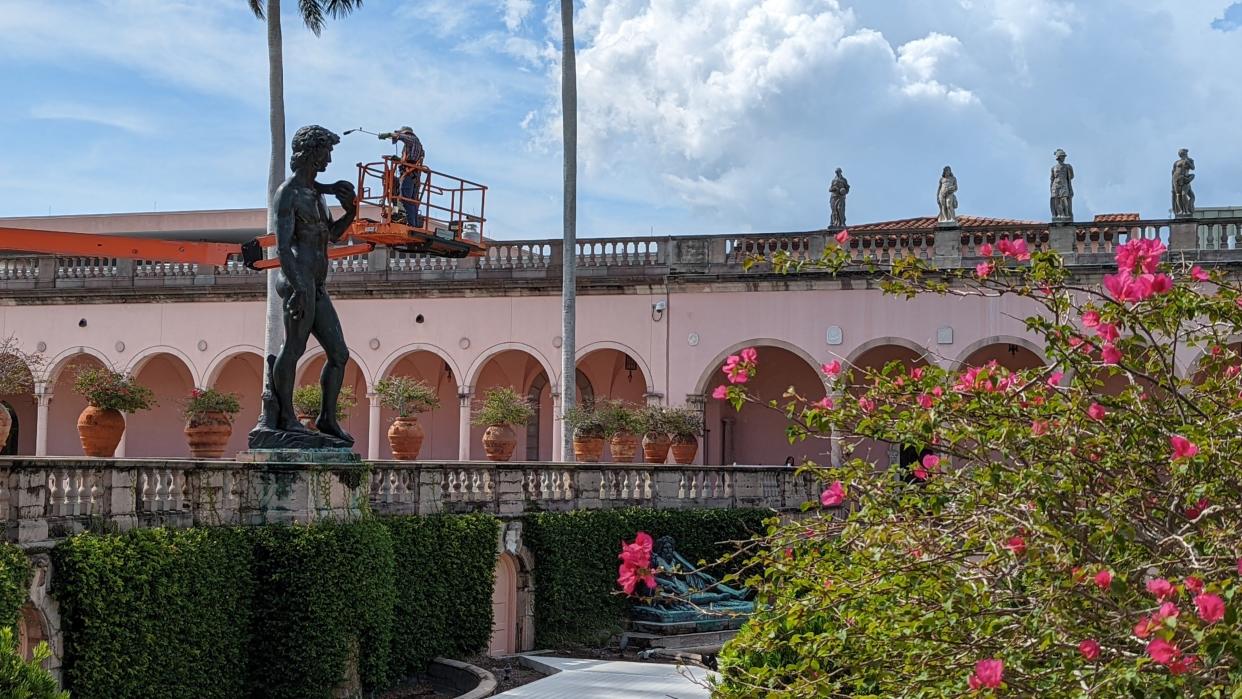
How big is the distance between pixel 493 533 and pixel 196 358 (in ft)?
48.5

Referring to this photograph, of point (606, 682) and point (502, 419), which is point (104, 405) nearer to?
point (502, 419)

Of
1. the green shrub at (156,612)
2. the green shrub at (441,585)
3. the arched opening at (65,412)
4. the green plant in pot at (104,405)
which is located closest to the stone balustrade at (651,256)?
the arched opening at (65,412)

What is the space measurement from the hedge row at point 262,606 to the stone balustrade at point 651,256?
1049cm

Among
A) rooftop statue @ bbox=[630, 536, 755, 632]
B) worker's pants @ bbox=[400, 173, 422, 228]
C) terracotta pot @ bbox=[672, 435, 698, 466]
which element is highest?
worker's pants @ bbox=[400, 173, 422, 228]

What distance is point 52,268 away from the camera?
2936 cm

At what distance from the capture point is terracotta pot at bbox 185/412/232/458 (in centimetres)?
1909

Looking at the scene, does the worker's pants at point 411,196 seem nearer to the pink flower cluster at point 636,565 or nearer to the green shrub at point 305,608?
the green shrub at point 305,608

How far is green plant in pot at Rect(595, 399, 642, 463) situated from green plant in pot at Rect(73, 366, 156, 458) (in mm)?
8081

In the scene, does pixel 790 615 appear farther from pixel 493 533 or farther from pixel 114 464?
pixel 493 533

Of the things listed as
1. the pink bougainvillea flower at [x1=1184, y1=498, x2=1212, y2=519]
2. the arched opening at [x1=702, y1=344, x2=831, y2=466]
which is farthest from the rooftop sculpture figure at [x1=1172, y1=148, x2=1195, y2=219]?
the pink bougainvillea flower at [x1=1184, y1=498, x2=1212, y2=519]

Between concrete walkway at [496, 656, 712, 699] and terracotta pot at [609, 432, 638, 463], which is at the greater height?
terracotta pot at [609, 432, 638, 463]

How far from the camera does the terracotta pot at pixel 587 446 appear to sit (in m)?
23.4

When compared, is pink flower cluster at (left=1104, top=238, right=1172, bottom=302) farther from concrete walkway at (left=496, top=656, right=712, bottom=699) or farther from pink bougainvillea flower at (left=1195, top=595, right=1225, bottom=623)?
concrete walkway at (left=496, top=656, right=712, bottom=699)

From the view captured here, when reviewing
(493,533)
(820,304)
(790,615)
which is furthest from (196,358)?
(790,615)
